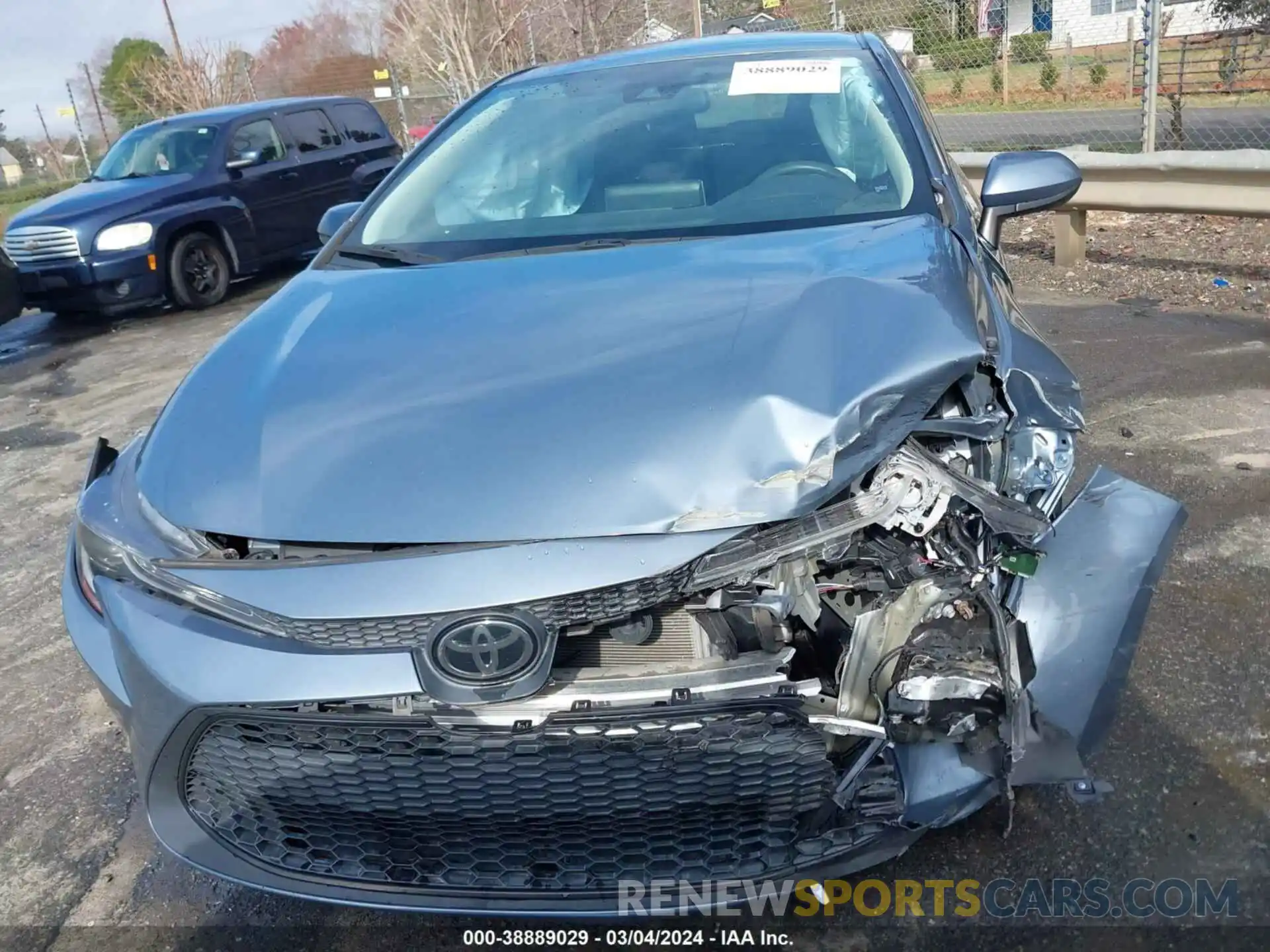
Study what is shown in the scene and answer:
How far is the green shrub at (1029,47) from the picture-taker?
11.0 m

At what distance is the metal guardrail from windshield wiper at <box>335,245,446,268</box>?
360cm

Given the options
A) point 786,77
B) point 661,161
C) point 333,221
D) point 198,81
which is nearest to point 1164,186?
point 786,77

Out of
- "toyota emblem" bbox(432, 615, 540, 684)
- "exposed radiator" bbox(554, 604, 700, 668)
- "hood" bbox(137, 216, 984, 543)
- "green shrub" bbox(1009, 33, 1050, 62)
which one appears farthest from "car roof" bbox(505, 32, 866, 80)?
"green shrub" bbox(1009, 33, 1050, 62)

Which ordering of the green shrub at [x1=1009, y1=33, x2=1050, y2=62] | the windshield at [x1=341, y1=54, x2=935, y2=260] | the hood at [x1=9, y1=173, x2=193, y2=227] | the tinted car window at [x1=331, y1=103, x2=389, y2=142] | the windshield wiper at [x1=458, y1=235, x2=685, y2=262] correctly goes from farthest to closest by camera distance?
the green shrub at [x1=1009, y1=33, x2=1050, y2=62]
the tinted car window at [x1=331, y1=103, x2=389, y2=142]
the hood at [x1=9, y1=173, x2=193, y2=227]
the windshield at [x1=341, y1=54, x2=935, y2=260]
the windshield wiper at [x1=458, y1=235, x2=685, y2=262]

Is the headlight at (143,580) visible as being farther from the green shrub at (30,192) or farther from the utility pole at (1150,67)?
the green shrub at (30,192)

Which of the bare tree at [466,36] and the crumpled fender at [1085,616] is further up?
the bare tree at [466,36]

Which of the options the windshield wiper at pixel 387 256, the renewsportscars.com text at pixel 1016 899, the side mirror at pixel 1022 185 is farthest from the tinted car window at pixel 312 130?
the renewsportscars.com text at pixel 1016 899

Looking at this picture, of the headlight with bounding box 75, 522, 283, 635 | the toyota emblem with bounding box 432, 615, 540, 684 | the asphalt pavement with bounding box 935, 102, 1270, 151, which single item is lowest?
the asphalt pavement with bounding box 935, 102, 1270, 151

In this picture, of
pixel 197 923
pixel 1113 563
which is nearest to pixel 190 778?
pixel 197 923

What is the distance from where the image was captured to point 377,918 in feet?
7.14

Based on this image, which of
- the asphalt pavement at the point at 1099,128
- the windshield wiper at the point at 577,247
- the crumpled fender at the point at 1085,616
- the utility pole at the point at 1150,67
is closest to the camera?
the crumpled fender at the point at 1085,616

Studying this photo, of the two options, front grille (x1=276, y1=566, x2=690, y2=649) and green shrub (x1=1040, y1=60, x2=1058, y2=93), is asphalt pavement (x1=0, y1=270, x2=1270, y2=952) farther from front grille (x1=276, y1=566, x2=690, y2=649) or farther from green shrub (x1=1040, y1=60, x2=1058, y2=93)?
green shrub (x1=1040, y1=60, x2=1058, y2=93)

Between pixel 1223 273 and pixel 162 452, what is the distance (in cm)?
611

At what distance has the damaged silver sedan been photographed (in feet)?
5.40
